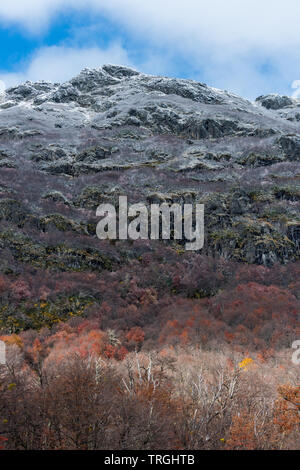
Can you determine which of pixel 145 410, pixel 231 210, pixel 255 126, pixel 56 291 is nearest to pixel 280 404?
pixel 145 410

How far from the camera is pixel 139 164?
58719mm

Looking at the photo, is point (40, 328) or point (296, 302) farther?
point (296, 302)

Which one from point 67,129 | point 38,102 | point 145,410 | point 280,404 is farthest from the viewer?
point 38,102

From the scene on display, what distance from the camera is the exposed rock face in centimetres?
3859

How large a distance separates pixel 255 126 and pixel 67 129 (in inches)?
1694

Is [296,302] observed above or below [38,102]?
below

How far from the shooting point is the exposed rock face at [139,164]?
38.6m

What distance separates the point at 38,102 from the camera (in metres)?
92.1

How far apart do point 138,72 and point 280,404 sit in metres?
116

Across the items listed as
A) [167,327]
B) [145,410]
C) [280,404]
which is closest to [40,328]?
[167,327]
